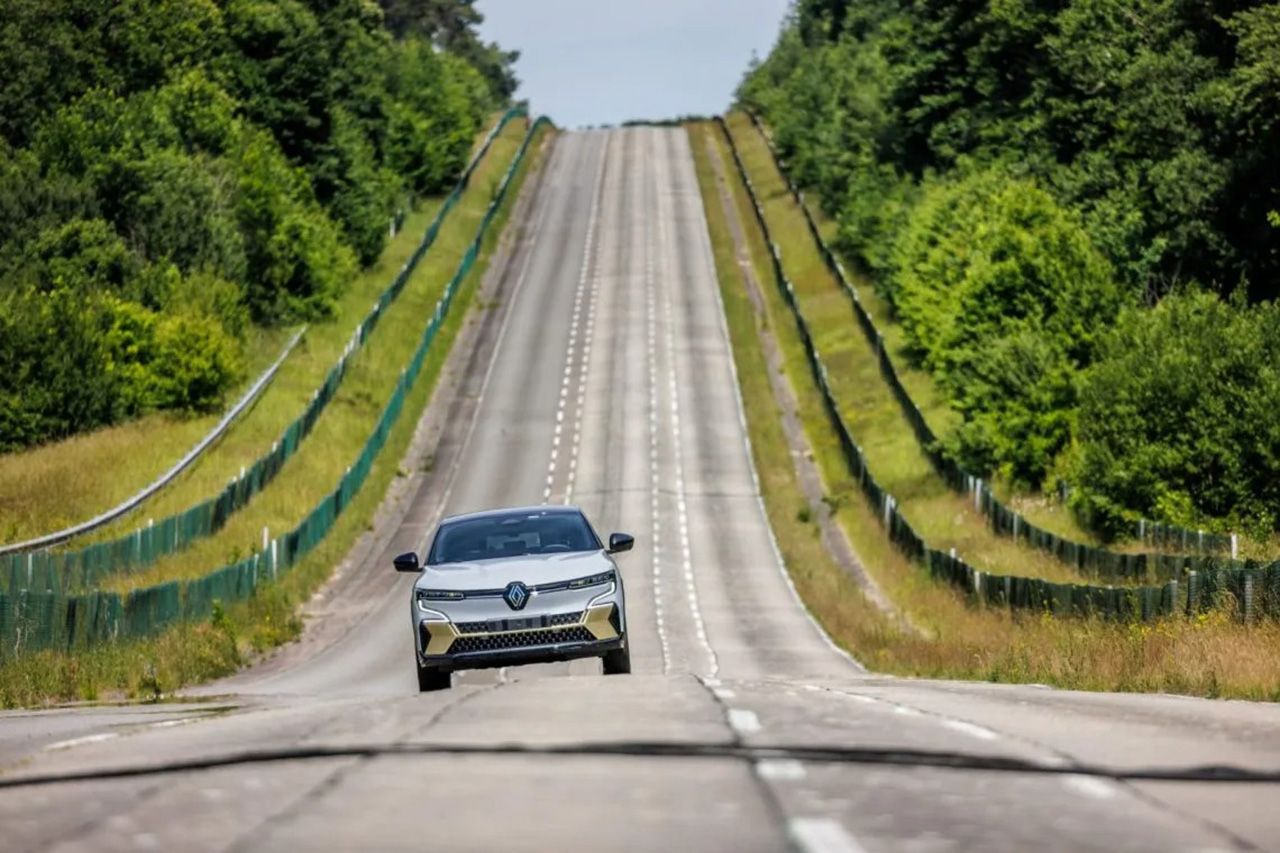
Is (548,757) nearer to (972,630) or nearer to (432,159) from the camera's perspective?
(972,630)

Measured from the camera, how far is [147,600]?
104ft

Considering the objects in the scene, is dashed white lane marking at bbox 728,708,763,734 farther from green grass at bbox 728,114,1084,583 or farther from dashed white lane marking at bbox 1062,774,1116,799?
green grass at bbox 728,114,1084,583

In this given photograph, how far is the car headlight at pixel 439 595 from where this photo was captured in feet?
62.3

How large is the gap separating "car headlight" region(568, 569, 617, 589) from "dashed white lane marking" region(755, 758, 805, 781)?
347 inches

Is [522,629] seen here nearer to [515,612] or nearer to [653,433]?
[515,612]

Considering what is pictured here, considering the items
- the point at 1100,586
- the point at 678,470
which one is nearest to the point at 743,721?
the point at 1100,586

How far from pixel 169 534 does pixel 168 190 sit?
3178 cm

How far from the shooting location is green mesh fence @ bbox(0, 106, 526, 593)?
32.9 meters

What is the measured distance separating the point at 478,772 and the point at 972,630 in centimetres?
2586

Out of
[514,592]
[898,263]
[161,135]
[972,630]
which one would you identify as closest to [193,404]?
[161,135]

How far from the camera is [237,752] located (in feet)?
37.3

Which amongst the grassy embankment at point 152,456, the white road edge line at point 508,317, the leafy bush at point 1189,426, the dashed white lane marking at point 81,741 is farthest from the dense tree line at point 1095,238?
the dashed white lane marking at point 81,741

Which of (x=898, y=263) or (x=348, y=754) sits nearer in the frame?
(x=348, y=754)

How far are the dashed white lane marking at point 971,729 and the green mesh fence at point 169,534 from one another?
1905cm
